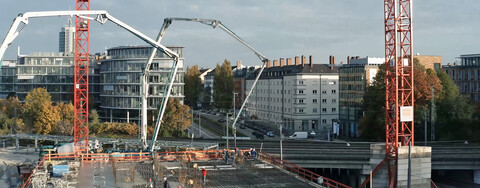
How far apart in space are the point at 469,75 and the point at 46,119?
7551 cm

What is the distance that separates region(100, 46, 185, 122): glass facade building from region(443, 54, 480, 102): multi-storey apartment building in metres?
54.4

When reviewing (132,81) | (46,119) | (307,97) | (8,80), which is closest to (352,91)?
(307,97)

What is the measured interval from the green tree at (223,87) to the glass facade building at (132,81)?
35020 mm

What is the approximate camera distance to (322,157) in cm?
4619

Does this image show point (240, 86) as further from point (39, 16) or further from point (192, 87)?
point (39, 16)

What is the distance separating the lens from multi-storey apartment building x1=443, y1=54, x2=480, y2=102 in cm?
9138

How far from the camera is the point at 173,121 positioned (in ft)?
222

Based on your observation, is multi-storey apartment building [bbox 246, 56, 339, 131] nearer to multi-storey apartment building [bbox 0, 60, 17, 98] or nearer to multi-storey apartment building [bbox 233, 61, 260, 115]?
multi-storey apartment building [bbox 233, 61, 260, 115]

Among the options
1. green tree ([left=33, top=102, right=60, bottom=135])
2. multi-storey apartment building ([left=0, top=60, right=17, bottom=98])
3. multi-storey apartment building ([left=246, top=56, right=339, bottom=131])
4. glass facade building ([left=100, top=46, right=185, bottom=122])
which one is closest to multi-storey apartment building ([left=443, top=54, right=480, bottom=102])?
multi-storey apartment building ([left=246, top=56, right=339, bottom=131])

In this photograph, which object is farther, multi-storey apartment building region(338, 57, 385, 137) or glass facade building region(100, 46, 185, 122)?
glass facade building region(100, 46, 185, 122)

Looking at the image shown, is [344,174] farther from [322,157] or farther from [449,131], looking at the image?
[449,131]

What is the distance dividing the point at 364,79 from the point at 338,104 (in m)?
11.6

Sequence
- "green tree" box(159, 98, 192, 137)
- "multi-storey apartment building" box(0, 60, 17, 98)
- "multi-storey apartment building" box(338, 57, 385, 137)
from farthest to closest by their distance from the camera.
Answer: "multi-storey apartment building" box(0, 60, 17, 98) → "multi-storey apartment building" box(338, 57, 385, 137) → "green tree" box(159, 98, 192, 137)

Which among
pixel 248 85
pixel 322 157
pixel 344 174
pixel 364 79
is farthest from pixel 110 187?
pixel 248 85
